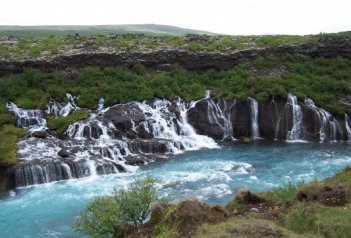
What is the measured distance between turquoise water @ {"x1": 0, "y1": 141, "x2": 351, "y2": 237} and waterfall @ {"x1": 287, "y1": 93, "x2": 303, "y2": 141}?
183cm

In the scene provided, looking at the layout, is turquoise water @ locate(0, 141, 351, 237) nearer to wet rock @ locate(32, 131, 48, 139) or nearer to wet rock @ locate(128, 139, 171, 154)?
wet rock @ locate(128, 139, 171, 154)

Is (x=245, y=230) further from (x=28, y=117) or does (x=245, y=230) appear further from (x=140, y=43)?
(x=140, y=43)

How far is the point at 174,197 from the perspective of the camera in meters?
24.3

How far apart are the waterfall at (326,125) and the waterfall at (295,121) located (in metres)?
1.47

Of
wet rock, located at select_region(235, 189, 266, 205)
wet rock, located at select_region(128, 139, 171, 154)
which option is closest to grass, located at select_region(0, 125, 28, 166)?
wet rock, located at select_region(128, 139, 171, 154)

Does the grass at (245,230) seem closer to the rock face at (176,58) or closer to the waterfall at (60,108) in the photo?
the waterfall at (60,108)

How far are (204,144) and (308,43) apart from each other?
21036mm

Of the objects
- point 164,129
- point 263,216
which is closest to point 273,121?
point 164,129

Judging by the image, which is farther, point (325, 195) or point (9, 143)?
point (9, 143)

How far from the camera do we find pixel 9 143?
104 ft

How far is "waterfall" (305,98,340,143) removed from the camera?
37688 millimetres

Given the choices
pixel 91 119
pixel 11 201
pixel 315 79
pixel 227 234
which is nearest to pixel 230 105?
pixel 315 79

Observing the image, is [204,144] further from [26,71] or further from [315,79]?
[26,71]

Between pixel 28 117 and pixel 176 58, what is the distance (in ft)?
58.0
